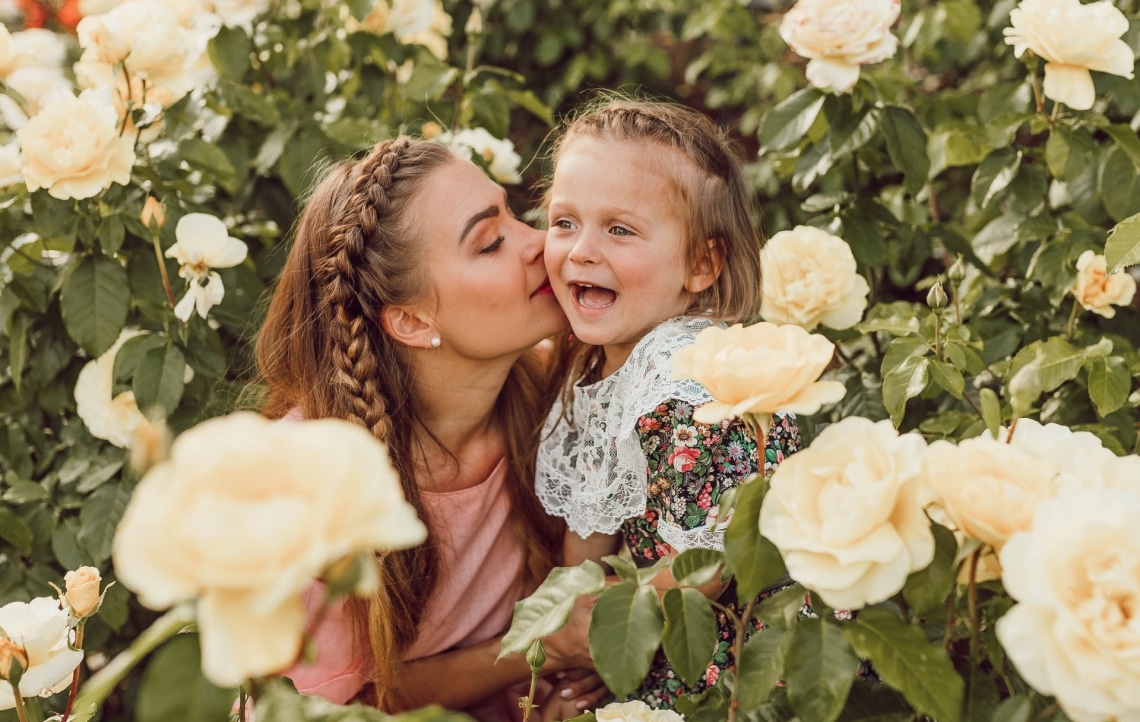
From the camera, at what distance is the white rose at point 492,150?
6.97ft

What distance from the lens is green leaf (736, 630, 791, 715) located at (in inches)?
32.6

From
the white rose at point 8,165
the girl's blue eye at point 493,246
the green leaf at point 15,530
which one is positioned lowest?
the green leaf at point 15,530

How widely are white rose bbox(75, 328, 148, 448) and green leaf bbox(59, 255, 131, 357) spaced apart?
4 centimetres

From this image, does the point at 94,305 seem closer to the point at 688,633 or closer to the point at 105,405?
the point at 105,405

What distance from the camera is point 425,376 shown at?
1.80 m

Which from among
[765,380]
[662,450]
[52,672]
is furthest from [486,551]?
[765,380]

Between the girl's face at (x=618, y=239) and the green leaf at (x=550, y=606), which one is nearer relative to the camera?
the green leaf at (x=550, y=606)

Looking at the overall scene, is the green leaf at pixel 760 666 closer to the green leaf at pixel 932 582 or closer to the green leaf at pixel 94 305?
the green leaf at pixel 932 582

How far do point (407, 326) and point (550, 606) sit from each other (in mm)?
920

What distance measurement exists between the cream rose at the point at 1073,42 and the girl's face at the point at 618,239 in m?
0.57

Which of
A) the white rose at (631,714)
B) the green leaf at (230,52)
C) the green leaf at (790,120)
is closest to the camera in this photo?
the white rose at (631,714)

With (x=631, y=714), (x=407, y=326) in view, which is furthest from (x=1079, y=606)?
(x=407, y=326)

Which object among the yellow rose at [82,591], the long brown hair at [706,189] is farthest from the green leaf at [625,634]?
the long brown hair at [706,189]

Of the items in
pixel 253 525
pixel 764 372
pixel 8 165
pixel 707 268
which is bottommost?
pixel 707 268
